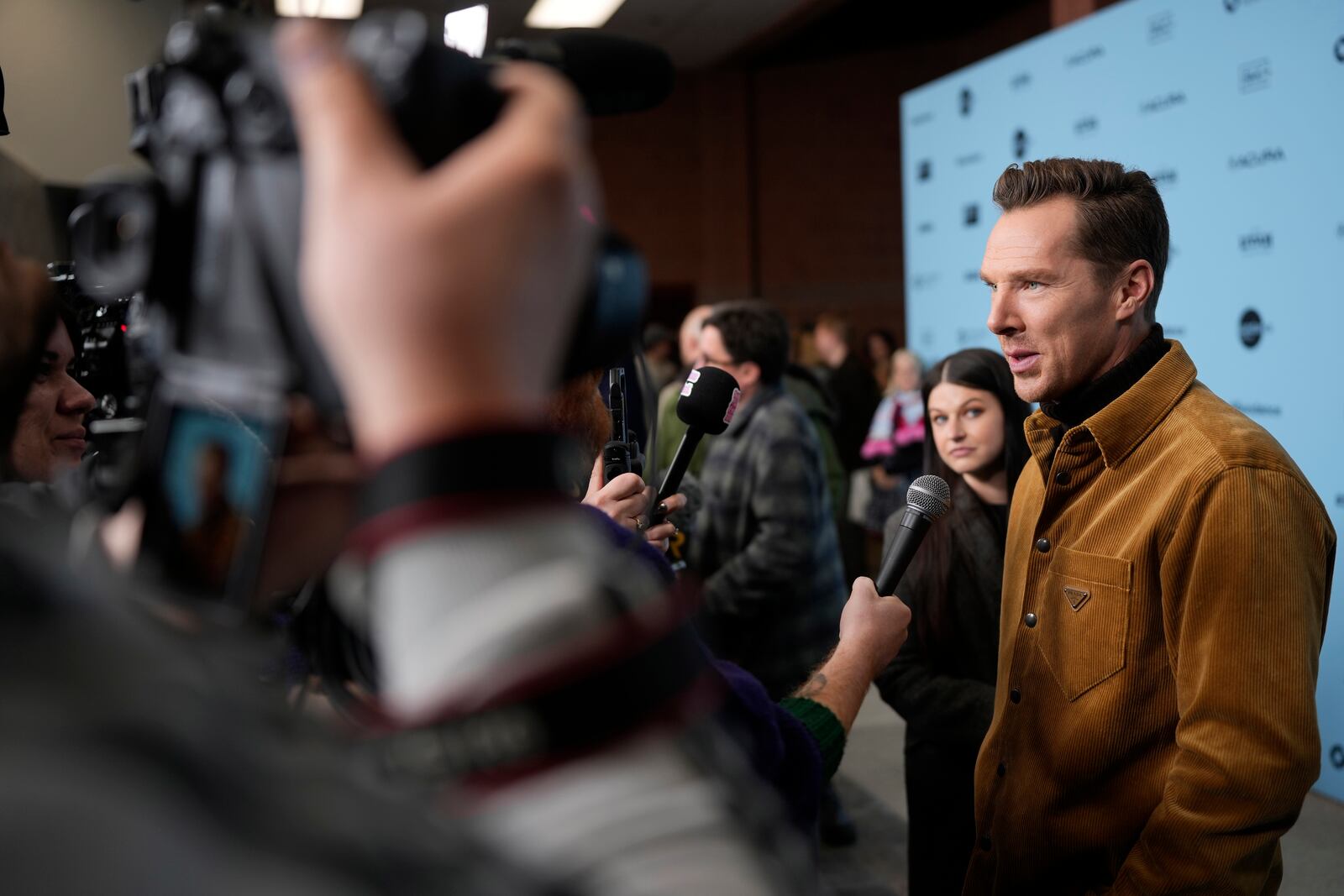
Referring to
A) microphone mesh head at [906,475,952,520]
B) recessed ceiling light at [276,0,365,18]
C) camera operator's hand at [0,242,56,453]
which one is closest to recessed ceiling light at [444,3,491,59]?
recessed ceiling light at [276,0,365,18]

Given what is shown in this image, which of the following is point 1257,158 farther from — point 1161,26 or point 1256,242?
point 1161,26

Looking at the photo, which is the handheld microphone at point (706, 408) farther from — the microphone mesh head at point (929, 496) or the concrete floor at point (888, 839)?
the concrete floor at point (888, 839)

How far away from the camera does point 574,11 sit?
6812 millimetres

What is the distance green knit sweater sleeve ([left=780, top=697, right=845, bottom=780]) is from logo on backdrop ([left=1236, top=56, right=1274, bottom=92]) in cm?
298

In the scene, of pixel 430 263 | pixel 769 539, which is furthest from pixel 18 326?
pixel 769 539

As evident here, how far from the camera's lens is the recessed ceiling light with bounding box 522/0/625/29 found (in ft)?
20.6

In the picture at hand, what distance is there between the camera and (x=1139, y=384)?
56.6 inches

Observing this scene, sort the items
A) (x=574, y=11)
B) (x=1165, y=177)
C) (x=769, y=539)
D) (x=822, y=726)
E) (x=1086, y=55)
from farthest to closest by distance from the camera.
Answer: (x=574, y=11)
(x=1086, y=55)
(x=1165, y=177)
(x=769, y=539)
(x=822, y=726)

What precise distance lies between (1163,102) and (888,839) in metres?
2.68

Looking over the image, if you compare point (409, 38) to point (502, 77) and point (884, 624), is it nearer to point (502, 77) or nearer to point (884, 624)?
point (502, 77)

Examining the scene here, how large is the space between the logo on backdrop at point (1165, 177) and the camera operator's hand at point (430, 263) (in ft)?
12.3

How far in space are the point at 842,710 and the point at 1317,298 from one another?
265cm

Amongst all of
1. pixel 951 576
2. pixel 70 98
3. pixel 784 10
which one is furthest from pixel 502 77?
pixel 784 10

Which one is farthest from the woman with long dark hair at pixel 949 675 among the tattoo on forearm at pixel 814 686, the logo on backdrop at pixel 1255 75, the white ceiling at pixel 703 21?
the white ceiling at pixel 703 21
